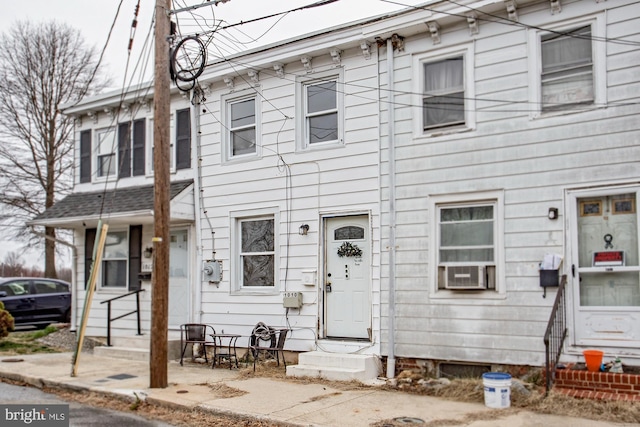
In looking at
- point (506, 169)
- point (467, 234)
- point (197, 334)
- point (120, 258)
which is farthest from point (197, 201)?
point (506, 169)

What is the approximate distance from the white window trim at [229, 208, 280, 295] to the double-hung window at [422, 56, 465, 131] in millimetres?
3442

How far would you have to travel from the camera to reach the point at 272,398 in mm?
8695

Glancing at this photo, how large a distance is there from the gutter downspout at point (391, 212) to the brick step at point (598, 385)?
2577 millimetres

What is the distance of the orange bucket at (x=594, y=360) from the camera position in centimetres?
805

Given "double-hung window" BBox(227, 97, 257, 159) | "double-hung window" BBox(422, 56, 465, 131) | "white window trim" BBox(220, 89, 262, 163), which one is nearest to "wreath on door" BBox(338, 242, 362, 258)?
"double-hung window" BBox(422, 56, 465, 131)

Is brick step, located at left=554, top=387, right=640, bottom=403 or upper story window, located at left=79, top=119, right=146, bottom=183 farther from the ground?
upper story window, located at left=79, top=119, right=146, bottom=183

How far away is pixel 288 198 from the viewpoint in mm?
11586

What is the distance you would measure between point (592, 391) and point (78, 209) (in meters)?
11.4

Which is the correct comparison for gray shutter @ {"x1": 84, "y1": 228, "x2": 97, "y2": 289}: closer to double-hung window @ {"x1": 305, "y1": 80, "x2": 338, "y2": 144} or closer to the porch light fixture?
the porch light fixture

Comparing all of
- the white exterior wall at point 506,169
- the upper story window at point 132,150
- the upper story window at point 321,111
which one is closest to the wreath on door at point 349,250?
the white exterior wall at point 506,169

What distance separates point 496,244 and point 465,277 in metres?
0.67

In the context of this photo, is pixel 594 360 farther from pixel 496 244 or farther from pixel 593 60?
pixel 593 60

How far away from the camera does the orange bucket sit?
8055 mm

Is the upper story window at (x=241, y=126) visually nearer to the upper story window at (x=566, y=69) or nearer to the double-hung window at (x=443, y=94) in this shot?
the double-hung window at (x=443, y=94)
